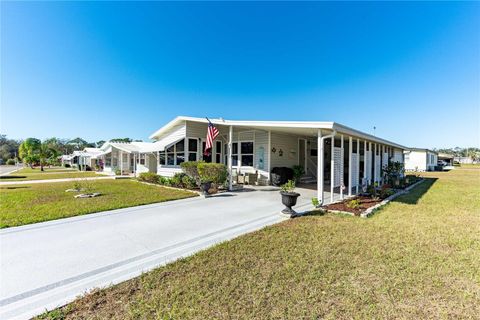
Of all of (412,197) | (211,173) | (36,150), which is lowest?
(412,197)

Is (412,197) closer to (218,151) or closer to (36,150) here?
(218,151)

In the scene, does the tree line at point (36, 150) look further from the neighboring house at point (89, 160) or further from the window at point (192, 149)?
the window at point (192, 149)

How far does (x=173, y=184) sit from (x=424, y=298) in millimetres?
11753

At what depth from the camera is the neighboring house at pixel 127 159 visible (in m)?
18.8

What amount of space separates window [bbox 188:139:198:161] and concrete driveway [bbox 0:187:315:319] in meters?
6.99

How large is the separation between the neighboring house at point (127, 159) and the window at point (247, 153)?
843 centimetres

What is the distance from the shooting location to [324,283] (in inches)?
114

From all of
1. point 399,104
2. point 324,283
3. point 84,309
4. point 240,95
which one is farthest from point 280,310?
point 399,104

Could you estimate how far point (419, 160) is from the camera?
3406 cm

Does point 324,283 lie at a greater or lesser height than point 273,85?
lesser

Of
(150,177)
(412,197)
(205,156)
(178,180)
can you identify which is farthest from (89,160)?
(412,197)

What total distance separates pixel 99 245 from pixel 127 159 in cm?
2155

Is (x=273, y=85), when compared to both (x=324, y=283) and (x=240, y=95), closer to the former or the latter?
(x=240, y=95)

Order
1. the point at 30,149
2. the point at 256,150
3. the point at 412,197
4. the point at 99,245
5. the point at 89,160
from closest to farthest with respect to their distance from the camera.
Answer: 1. the point at 99,245
2. the point at 412,197
3. the point at 256,150
4. the point at 30,149
5. the point at 89,160
